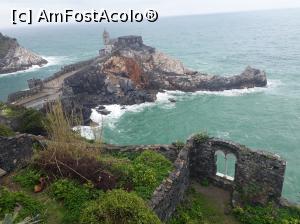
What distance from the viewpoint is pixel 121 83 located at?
52781mm

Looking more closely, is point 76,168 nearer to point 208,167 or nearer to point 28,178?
point 28,178

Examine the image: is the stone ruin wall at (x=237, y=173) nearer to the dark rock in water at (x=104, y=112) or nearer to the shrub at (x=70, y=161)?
the shrub at (x=70, y=161)

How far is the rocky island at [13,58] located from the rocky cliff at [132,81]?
136ft

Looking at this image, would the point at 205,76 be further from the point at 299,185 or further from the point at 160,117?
the point at 299,185

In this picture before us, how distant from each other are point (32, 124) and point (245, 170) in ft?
53.9

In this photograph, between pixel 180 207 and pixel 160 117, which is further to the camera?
pixel 160 117

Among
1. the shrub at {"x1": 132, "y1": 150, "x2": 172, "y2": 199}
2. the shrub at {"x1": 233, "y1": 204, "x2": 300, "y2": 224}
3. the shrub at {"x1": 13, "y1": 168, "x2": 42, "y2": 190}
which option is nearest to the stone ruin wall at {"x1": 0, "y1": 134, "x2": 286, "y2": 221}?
the shrub at {"x1": 132, "y1": 150, "x2": 172, "y2": 199}

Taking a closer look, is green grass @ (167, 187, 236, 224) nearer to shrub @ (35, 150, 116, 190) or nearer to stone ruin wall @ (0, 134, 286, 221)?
stone ruin wall @ (0, 134, 286, 221)

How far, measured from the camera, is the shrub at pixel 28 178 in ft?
42.8

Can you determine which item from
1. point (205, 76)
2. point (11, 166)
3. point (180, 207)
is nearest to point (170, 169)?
point (180, 207)

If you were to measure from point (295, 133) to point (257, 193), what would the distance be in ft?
91.3

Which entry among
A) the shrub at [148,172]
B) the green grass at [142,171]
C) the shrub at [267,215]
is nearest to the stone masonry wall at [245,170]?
the shrub at [267,215]

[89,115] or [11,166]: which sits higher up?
[11,166]

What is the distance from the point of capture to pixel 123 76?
5459 cm
